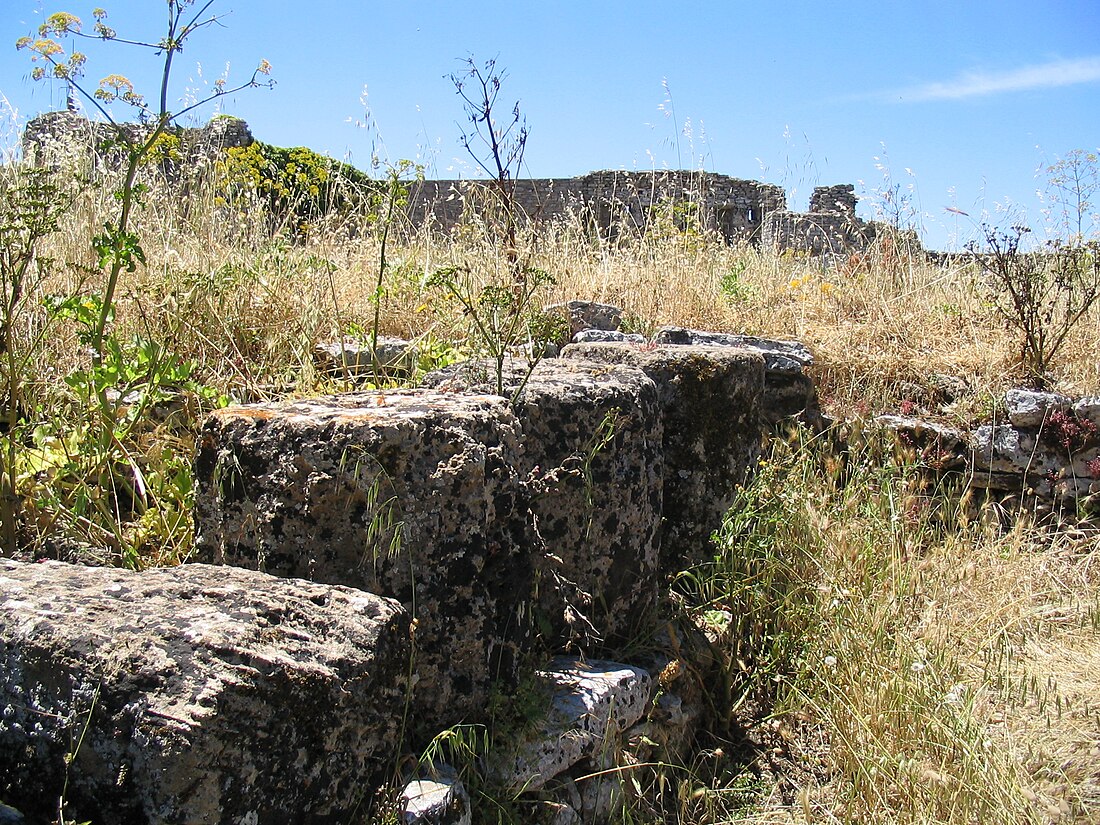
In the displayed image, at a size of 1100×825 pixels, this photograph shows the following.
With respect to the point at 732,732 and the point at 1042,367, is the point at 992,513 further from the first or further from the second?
the point at 732,732

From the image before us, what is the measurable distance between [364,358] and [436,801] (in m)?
2.22

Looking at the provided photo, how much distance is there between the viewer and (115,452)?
2.80 metres

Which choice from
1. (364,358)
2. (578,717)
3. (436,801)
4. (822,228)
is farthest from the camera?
(822,228)

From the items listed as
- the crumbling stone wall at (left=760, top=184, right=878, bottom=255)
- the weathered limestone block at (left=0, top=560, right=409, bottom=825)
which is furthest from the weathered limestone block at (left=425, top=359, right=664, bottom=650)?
the crumbling stone wall at (left=760, top=184, right=878, bottom=255)

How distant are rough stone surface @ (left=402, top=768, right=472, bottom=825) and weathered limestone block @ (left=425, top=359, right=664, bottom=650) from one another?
626mm

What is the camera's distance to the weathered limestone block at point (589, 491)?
8.23ft

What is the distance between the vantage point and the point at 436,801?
71.9 inches

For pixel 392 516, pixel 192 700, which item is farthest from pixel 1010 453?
pixel 192 700

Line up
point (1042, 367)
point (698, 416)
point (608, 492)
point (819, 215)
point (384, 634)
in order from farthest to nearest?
point (819, 215) < point (1042, 367) < point (698, 416) < point (608, 492) < point (384, 634)

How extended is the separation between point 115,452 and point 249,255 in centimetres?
179

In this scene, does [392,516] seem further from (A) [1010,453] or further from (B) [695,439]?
(A) [1010,453]

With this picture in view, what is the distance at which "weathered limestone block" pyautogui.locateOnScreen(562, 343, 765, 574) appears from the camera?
125 inches

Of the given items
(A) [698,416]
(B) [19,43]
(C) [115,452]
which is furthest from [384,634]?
Result: (B) [19,43]

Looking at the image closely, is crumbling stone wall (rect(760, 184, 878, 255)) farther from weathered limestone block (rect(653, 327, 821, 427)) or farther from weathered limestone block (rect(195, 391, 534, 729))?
weathered limestone block (rect(195, 391, 534, 729))
